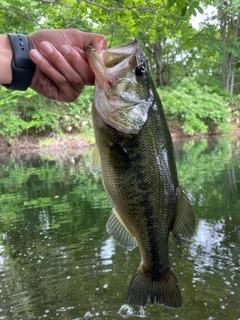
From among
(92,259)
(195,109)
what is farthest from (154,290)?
(195,109)

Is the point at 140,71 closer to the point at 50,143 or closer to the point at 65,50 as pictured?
the point at 65,50

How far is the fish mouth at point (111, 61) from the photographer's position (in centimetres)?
193

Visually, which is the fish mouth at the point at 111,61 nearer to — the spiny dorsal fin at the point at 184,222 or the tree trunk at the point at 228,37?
the spiny dorsal fin at the point at 184,222

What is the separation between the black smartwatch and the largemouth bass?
405 mm

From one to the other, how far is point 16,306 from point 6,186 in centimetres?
757

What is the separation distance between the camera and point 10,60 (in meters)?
2.11

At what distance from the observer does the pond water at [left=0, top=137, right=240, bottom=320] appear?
4.36 m

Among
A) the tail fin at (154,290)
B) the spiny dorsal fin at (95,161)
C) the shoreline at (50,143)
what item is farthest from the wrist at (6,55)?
the shoreline at (50,143)

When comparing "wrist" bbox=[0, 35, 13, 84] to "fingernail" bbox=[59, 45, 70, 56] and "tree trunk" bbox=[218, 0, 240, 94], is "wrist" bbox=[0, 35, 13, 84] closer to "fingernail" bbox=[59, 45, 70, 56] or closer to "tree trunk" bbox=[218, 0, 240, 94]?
"fingernail" bbox=[59, 45, 70, 56]

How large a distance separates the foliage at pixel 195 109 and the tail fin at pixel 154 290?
23.0m

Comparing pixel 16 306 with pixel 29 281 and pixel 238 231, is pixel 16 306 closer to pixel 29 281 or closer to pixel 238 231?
pixel 29 281

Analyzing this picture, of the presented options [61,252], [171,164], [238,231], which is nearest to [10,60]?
[171,164]

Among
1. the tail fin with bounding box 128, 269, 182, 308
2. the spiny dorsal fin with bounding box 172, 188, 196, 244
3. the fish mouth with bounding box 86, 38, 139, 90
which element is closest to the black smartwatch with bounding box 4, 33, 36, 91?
the fish mouth with bounding box 86, 38, 139, 90

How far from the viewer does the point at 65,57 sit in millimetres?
1995
